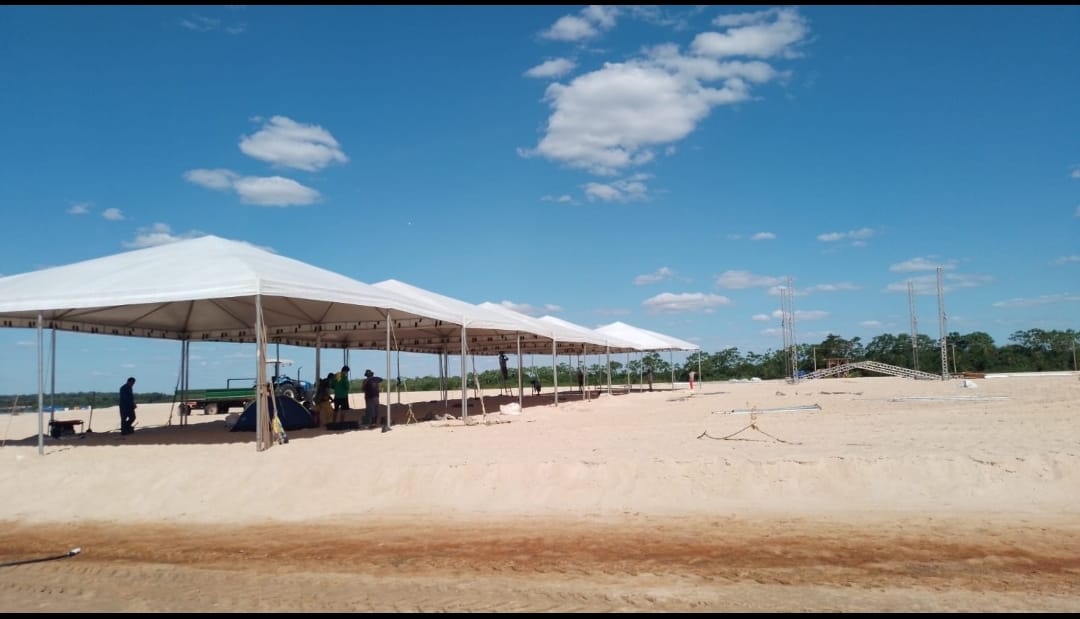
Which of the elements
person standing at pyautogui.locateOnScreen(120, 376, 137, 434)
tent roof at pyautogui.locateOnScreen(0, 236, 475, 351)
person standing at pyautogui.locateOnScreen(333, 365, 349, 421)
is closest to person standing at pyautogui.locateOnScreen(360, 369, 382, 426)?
person standing at pyautogui.locateOnScreen(333, 365, 349, 421)

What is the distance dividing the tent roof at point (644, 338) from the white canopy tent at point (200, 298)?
18286 millimetres

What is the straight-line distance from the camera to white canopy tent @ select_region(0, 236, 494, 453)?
1198 cm

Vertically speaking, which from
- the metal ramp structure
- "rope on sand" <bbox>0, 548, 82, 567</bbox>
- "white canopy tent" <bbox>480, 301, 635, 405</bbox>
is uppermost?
"white canopy tent" <bbox>480, 301, 635, 405</bbox>

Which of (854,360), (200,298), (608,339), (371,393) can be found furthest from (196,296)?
(854,360)

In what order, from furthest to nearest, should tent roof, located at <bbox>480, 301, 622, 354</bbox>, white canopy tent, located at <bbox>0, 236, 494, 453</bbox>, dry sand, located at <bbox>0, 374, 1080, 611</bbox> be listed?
tent roof, located at <bbox>480, 301, 622, 354</bbox> < white canopy tent, located at <bbox>0, 236, 494, 453</bbox> < dry sand, located at <bbox>0, 374, 1080, 611</bbox>

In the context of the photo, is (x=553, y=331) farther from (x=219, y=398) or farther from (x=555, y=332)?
(x=219, y=398)

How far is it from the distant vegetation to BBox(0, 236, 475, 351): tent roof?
32637 millimetres

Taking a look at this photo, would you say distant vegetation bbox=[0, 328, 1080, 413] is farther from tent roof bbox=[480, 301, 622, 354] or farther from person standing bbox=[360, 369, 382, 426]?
person standing bbox=[360, 369, 382, 426]

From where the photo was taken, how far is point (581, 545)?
6.59 metres

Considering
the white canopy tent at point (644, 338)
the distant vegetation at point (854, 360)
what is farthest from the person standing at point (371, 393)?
the distant vegetation at point (854, 360)

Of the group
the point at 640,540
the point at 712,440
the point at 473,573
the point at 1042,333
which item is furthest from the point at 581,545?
the point at 1042,333

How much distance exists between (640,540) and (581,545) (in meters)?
0.55

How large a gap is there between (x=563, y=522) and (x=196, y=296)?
24.4 feet

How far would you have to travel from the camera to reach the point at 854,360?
58719mm
